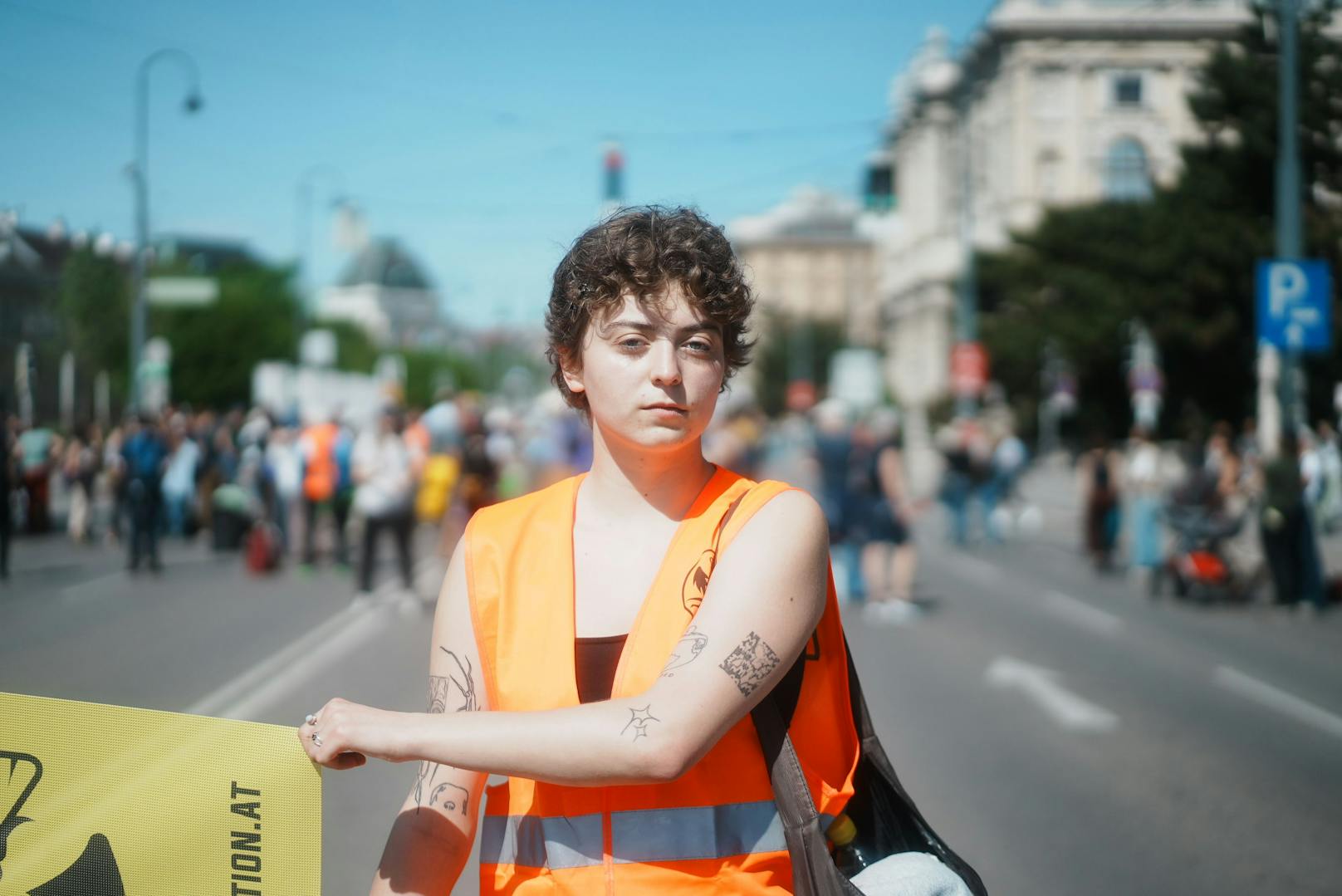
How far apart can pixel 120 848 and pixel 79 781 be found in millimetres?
101

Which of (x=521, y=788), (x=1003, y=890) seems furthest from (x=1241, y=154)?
(x=521, y=788)

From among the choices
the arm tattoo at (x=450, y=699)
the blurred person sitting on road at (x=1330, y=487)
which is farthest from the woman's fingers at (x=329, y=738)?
the blurred person sitting on road at (x=1330, y=487)

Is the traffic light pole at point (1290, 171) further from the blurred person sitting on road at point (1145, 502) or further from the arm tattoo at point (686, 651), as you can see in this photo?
the arm tattoo at point (686, 651)

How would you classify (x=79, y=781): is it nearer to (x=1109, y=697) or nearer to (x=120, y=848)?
(x=120, y=848)

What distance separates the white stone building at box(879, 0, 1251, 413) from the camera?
50750 mm

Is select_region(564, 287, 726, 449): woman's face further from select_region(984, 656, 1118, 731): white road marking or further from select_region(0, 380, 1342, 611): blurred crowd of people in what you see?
select_region(0, 380, 1342, 611): blurred crowd of people

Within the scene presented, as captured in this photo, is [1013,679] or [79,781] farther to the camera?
[1013,679]

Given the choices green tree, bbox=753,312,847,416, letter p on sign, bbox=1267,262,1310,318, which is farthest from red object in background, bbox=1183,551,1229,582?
green tree, bbox=753,312,847,416

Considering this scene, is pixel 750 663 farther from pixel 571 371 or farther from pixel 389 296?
pixel 389 296

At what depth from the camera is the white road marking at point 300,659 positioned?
27.3 ft

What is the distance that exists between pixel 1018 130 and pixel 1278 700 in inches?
2483

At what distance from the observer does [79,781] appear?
1.99 m

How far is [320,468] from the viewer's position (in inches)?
703

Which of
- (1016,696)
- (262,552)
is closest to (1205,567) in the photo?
(1016,696)
